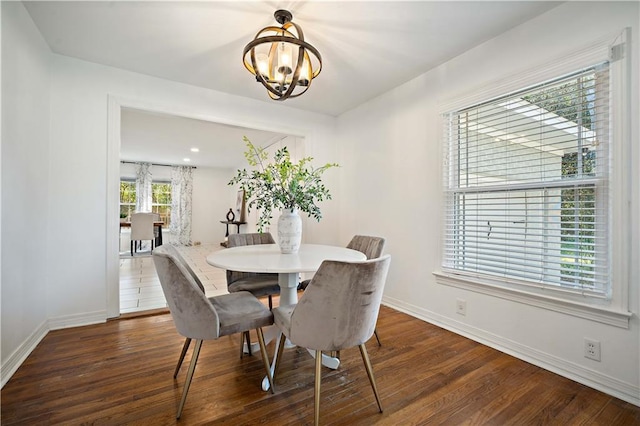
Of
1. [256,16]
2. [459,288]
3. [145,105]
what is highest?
[256,16]

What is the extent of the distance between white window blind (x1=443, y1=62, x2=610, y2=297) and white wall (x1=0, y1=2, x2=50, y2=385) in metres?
3.22

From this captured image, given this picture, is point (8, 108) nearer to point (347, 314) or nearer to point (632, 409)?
point (347, 314)

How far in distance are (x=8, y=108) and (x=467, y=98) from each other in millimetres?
3282

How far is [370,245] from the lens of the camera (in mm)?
2363

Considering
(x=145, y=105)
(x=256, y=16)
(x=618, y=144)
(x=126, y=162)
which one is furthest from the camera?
(x=126, y=162)

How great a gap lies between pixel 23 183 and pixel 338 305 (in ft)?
7.81

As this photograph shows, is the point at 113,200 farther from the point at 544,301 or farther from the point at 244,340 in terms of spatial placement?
the point at 544,301

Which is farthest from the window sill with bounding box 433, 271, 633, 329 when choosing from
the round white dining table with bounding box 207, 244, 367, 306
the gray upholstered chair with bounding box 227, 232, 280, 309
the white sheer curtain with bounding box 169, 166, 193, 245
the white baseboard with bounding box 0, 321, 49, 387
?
the white sheer curtain with bounding box 169, 166, 193, 245

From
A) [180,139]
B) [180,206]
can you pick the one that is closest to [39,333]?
[180,139]

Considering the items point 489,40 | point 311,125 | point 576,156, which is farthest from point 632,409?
point 311,125

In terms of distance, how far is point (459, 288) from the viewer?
8.03 feet

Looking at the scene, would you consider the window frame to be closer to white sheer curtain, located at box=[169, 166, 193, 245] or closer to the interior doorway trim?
the interior doorway trim

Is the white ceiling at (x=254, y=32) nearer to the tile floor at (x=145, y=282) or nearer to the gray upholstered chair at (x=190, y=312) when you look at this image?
the gray upholstered chair at (x=190, y=312)

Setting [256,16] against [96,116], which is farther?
[96,116]
